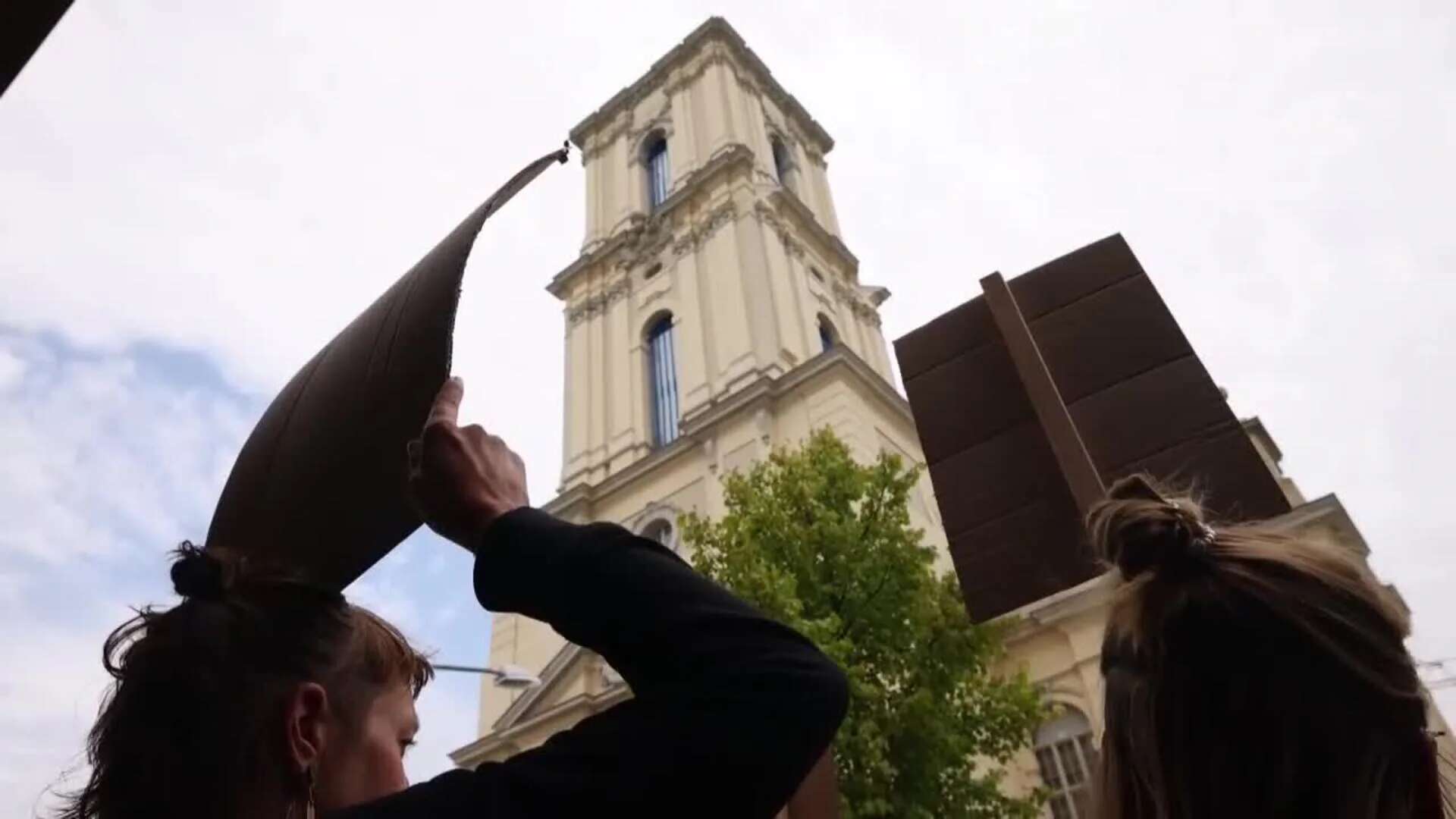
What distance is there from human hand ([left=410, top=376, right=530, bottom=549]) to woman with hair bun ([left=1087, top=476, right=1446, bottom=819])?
3.35ft

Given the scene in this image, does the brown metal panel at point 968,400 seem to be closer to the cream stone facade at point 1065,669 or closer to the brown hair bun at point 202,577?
the brown hair bun at point 202,577

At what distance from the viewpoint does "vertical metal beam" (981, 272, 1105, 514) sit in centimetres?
295

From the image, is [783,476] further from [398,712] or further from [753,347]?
[398,712]

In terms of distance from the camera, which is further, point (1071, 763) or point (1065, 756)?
point (1065, 756)

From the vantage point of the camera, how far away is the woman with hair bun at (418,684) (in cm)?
99

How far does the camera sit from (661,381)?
2328 centimetres

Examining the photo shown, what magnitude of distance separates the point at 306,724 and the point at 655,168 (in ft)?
97.4

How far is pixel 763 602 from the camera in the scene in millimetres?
10742

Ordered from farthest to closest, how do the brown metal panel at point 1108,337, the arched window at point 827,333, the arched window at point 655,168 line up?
the arched window at point 655,168 → the arched window at point 827,333 → the brown metal panel at point 1108,337

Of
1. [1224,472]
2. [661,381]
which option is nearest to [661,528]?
[661,381]

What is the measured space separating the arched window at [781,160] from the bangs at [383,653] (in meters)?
29.0

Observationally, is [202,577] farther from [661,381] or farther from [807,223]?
[807,223]

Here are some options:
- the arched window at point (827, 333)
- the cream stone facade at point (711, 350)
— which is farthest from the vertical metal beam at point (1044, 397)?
the arched window at point (827, 333)

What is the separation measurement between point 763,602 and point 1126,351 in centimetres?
782
